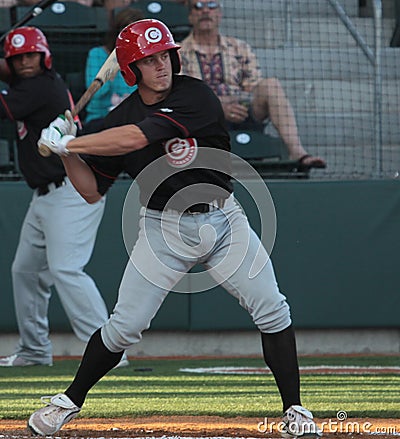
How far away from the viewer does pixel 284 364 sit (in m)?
4.05

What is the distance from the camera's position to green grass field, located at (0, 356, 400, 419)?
4.64 m

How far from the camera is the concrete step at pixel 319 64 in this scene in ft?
27.5

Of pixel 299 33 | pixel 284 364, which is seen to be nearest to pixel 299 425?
pixel 284 364

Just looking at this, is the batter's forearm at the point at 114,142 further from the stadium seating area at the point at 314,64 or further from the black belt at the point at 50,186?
the stadium seating area at the point at 314,64

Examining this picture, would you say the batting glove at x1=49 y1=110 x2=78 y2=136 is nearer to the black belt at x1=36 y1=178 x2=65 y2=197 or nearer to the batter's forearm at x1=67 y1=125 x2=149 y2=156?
the batter's forearm at x1=67 y1=125 x2=149 y2=156

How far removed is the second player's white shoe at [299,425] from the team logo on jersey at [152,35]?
156cm

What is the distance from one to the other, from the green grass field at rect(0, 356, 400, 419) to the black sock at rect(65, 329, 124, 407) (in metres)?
0.49

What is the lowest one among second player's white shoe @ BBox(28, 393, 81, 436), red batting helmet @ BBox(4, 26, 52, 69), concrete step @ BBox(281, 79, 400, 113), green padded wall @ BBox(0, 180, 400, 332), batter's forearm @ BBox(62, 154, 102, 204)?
green padded wall @ BBox(0, 180, 400, 332)

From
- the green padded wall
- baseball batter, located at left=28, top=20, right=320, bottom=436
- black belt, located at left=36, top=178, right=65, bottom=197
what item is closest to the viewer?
baseball batter, located at left=28, top=20, right=320, bottom=436

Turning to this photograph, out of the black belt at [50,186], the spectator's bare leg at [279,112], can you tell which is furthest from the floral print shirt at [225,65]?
the black belt at [50,186]

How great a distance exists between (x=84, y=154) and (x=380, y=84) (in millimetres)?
4539

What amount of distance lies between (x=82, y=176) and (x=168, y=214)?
0.42 m

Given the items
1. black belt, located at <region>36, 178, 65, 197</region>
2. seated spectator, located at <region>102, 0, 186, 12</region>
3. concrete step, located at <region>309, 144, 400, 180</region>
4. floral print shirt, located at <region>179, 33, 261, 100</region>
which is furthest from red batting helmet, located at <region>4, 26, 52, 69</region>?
concrete step, located at <region>309, 144, 400, 180</region>

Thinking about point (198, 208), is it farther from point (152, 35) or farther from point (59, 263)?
point (59, 263)
